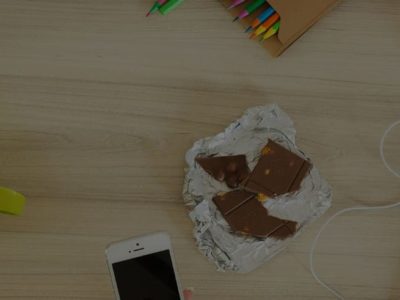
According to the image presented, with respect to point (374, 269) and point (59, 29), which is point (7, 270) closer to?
point (59, 29)

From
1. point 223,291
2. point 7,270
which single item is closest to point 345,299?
point 223,291

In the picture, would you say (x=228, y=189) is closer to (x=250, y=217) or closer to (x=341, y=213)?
(x=250, y=217)

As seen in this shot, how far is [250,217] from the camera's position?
0.67m

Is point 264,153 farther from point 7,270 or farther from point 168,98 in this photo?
point 7,270

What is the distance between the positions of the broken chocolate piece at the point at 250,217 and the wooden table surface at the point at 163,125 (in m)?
0.05

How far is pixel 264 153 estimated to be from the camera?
0.68 meters

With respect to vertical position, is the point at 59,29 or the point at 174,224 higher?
the point at 59,29

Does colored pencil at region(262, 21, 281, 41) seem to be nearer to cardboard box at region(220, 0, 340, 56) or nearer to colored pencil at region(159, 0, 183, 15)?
cardboard box at region(220, 0, 340, 56)

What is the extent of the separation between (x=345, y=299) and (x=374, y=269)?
0.18ft

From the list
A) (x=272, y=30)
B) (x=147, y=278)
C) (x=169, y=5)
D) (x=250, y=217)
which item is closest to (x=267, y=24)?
(x=272, y=30)

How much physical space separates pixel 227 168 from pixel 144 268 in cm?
16

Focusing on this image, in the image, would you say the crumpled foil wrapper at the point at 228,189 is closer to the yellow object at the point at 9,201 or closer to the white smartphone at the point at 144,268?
the white smartphone at the point at 144,268

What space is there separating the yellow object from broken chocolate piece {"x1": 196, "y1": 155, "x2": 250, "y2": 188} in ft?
0.75

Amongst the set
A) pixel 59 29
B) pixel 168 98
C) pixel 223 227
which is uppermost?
pixel 59 29
